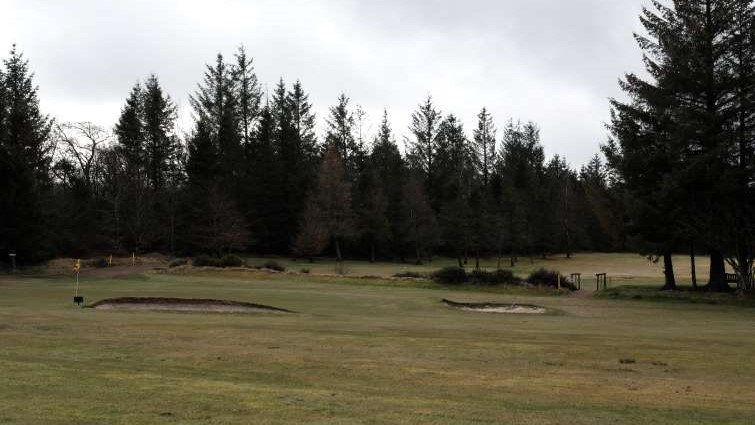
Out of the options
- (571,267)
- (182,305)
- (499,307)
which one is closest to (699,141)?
(499,307)

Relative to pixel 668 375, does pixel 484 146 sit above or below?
above

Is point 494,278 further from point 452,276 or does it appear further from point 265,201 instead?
point 265,201

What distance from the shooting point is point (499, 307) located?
30.7 meters

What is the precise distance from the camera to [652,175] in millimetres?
37656

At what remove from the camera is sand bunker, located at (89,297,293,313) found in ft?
86.6

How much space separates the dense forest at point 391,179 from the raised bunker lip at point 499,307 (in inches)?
404

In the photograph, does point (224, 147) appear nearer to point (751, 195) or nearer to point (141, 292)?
point (141, 292)

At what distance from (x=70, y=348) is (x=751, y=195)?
112 feet

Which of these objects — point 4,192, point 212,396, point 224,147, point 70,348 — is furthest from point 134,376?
point 224,147

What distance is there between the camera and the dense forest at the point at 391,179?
35031mm

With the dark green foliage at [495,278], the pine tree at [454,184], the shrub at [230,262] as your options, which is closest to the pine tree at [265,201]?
the pine tree at [454,184]

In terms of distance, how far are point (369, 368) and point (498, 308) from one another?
19412 mm

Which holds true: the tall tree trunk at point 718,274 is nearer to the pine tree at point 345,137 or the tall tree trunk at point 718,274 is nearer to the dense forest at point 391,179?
the dense forest at point 391,179

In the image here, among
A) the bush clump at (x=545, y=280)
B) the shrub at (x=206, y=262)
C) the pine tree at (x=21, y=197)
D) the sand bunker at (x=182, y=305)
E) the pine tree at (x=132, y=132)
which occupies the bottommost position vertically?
the sand bunker at (x=182, y=305)
